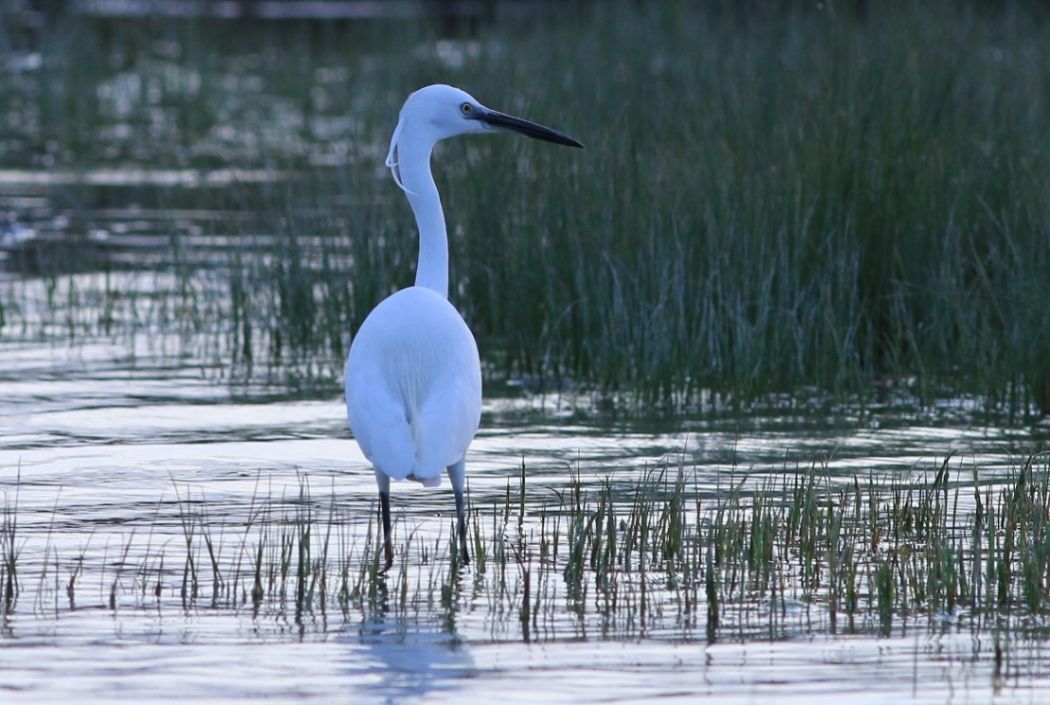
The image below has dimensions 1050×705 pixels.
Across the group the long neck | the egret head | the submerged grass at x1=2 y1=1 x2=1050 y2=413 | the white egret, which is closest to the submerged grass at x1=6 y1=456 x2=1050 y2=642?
the white egret

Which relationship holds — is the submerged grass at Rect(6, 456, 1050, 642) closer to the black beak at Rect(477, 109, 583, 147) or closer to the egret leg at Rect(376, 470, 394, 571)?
the egret leg at Rect(376, 470, 394, 571)

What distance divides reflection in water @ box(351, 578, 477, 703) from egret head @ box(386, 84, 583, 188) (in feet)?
7.65

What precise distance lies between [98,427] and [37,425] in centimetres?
29

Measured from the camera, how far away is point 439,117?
22.5 feet

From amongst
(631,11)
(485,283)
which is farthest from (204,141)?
(485,283)

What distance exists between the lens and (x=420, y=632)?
16.1 ft

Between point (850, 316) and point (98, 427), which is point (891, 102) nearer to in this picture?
point (850, 316)

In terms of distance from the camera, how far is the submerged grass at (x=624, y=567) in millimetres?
5008

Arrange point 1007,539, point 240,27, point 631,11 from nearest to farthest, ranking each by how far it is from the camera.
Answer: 1. point 1007,539
2. point 631,11
3. point 240,27

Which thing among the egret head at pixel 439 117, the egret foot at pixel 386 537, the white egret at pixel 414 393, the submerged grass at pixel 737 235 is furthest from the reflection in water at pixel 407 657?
the submerged grass at pixel 737 235

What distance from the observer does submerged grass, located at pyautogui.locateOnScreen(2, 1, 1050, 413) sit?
28.3ft

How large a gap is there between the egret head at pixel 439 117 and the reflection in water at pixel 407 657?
7.65ft

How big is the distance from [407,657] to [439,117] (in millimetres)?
2845

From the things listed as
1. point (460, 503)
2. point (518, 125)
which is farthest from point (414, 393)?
point (518, 125)
